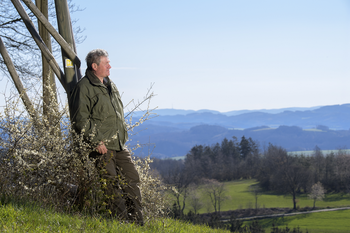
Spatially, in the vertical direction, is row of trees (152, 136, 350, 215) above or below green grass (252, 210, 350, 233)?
above

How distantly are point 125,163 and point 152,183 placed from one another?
1.19m

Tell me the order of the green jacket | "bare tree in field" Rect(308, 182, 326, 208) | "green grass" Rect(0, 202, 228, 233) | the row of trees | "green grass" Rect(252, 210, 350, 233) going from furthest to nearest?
1. the row of trees
2. "bare tree in field" Rect(308, 182, 326, 208)
3. "green grass" Rect(252, 210, 350, 233)
4. the green jacket
5. "green grass" Rect(0, 202, 228, 233)

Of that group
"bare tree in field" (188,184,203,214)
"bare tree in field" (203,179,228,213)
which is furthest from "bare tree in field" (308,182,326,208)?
"bare tree in field" (188,184,203,214)

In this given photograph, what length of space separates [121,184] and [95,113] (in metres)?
0.95

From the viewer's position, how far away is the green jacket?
366cm

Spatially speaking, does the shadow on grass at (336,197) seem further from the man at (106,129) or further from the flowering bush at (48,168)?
the flowering bush at (48,168)

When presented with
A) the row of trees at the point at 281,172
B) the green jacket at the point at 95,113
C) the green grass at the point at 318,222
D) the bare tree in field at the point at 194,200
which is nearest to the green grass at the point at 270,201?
the bare tree in field at the point at 194,200

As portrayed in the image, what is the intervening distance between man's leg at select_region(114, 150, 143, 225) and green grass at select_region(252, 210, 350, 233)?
179 ft

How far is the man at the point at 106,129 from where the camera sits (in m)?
3.69

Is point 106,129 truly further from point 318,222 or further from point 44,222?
point 318,222

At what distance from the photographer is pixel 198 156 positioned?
10088 centimetres

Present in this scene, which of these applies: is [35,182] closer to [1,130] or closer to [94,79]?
[1,130]

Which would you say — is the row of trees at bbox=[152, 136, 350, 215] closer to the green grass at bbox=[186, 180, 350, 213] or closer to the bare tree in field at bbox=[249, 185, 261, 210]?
the bare tree in field at bbox=[249, 185, 261, 210]

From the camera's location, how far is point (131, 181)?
3.95 meters
